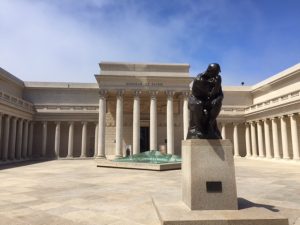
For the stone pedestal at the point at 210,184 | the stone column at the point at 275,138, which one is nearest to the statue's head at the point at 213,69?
the stone pedestal at the point at 210,184

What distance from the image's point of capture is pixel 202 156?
8.14m

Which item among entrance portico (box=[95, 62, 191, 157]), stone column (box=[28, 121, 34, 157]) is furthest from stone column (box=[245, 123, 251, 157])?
stone column (box=[28, 121, 34, 157])

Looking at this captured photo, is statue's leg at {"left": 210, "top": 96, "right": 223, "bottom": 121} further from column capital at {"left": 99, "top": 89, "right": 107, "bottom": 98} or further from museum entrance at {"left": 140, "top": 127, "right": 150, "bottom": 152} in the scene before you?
museum entrance at {"left": 140, "top": 127, "right": 150, "bottom": 152}

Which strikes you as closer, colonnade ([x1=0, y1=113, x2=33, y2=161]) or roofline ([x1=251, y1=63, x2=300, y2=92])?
colonnade ([x1=0, y1=113, x2=33, y2=161])

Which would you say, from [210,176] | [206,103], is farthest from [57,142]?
[210,176]

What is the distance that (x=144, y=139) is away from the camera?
2036 inches

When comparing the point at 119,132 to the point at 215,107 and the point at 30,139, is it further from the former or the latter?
the point at 215,107

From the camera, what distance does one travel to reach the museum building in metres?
41.8

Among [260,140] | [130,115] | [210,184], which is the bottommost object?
[210,184]

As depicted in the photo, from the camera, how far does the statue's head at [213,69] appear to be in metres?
8.73

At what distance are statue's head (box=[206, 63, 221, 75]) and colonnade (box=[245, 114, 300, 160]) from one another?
33358 millimetres

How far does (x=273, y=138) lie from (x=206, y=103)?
38786mm

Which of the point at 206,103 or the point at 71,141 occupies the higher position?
the point at 206,103

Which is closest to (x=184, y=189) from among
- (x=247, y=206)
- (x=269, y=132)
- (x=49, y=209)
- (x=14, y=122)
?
(x=247, y=206)
